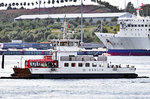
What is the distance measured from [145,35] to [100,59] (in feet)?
331

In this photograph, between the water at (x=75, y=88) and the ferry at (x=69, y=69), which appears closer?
the water at (x=75, y=88)

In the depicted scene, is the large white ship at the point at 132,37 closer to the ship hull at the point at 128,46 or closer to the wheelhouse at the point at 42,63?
the ship hull at the point at 128,46

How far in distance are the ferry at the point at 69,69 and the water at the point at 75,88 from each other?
89cm

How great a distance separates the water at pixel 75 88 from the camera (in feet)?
207

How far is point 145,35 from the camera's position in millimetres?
175000

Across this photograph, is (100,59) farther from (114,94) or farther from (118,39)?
(118,39)

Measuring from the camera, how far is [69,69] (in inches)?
2950

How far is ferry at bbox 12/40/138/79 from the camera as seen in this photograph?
74.7 meters

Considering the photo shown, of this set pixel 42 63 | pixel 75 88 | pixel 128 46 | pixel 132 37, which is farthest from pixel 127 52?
pixel 75 88

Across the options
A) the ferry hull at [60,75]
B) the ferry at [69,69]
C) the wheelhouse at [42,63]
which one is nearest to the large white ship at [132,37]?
the ferry at [69,69]

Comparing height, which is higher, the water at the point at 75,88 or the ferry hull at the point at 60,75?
the ferry hull at the point at 60,75

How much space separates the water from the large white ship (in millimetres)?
96452

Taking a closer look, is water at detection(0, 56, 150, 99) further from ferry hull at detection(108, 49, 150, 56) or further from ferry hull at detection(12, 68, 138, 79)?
ferry hull at detection(108, 49, 150, 56)

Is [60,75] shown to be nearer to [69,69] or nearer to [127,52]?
[69,69]
